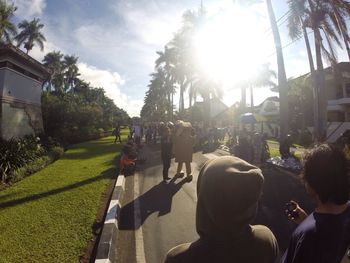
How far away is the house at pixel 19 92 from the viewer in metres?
13.2

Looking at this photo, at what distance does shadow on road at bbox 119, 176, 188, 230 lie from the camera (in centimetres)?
626

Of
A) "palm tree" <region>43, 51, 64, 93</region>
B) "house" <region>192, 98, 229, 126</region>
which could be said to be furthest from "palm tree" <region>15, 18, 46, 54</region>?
"house" <region>192, 98, 229, 126</region>

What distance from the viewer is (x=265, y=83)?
49.8 meters

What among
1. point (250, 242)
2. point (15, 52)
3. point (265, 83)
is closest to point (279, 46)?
point (15, 52)

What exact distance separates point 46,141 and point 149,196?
442 inches

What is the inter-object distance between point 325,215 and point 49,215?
19.2ft

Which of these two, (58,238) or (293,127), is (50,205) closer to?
(58,238)

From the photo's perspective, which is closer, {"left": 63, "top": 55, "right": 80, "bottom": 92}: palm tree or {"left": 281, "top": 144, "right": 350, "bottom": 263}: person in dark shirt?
{"left": 281, "top": 144, "right": 350, "bottom": 263}: person in dark shirt

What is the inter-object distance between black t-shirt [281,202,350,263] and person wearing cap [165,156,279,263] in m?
0.40

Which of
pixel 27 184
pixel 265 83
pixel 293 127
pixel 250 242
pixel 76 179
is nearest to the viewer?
pixel 250 242

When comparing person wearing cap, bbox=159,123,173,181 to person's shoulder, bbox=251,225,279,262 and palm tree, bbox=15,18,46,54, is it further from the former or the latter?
palm tree, bbox=15,18,46,54

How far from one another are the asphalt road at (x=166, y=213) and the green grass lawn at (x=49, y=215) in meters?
0.74

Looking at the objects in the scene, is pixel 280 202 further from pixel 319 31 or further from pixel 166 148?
pixel 319 31

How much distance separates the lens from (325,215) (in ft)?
6.18
